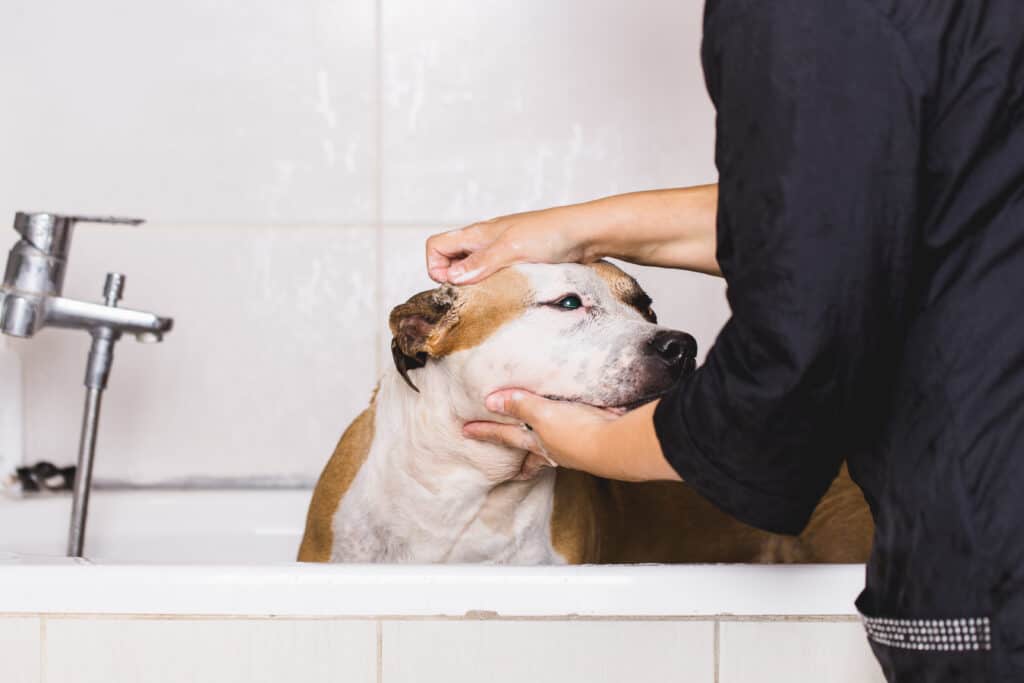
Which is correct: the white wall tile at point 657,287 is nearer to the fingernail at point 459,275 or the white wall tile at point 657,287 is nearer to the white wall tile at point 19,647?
the fingernail at point 459,275

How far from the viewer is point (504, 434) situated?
1.22 metres

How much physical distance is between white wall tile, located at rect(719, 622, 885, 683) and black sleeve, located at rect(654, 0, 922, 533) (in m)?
0.40

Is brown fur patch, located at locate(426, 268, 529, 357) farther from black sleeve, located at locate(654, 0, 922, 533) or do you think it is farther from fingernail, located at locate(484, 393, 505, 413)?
black sleeve, located at locate(654, 0, 922, 533)

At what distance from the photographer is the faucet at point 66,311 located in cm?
164

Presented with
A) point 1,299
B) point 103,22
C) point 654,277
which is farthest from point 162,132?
point 654,277

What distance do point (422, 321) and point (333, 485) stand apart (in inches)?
12.3

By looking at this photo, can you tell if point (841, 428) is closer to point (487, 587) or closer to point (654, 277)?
point (487, 587)

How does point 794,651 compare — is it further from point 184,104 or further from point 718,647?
point 184,104

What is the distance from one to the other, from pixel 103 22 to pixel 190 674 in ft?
4.70

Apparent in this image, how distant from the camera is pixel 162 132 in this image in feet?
6.63

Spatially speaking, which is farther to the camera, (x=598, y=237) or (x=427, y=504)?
(x=427, y=504)

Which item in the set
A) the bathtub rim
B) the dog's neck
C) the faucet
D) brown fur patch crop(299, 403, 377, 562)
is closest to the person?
the bathtub rim

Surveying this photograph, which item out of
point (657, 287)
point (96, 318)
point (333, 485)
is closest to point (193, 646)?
point (333, 485)

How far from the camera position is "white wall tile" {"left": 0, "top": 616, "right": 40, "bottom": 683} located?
1.01 metres
